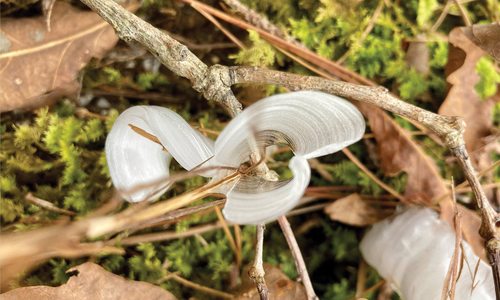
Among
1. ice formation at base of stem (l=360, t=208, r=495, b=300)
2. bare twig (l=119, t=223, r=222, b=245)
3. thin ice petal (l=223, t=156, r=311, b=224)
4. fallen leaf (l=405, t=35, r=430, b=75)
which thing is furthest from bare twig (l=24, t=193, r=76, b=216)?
fallen leaf (l=405, t=35, r=430, b=75)

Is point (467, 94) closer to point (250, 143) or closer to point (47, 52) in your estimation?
point (250, 143)

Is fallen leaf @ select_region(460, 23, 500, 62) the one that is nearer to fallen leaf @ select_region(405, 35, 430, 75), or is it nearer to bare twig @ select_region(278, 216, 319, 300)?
fallen leaf @ select_region(405, 35, 430, 75)

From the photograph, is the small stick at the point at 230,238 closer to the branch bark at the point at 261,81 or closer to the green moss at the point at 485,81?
the branch bark at the point at 261,81

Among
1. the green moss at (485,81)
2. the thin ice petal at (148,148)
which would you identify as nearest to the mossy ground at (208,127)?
the green moss at (485,81)

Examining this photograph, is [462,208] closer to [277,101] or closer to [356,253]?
[356,253]

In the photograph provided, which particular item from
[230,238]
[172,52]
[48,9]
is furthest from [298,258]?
[48,9]

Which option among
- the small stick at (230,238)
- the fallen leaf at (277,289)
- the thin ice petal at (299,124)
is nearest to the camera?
the thin ice petal at (299,124)
